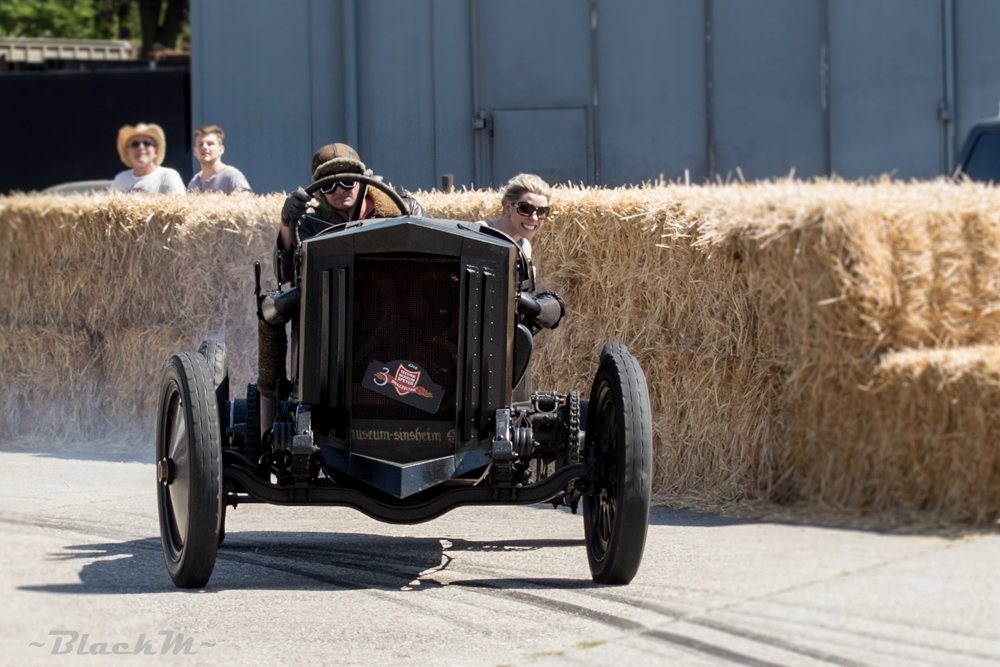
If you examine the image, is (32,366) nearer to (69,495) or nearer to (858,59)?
(69,495)

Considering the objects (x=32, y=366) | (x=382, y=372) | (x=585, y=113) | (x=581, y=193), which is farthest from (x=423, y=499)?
(x=585, y=113)

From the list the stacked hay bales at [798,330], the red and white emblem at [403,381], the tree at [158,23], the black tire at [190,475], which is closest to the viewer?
the black tire at [190,475]

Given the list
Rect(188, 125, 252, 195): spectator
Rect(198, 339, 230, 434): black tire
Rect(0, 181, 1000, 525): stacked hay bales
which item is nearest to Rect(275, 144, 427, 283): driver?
Rect(198, 339, 230, 434): black tire

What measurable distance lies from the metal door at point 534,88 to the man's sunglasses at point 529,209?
23.8ft

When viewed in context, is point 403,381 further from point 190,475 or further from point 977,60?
point 977,60

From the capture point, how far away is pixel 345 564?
528cm

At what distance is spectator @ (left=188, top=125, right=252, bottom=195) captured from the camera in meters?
9.45

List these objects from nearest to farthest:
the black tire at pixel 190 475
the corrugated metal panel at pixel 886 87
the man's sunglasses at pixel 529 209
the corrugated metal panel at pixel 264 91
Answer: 1. the black tire at pixel 190 475
2. the man's sunglasses at pixel 529 209
3. the corrugated metal panel at pixel 886 87
4. the corrugated metal panel at pixel 264 91

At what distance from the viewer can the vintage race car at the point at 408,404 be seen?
4.66m

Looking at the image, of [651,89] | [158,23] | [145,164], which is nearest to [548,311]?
[145,164]

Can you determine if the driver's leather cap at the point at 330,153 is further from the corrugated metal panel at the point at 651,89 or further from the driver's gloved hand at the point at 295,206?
the corrugated metal panel at the point at 651,89

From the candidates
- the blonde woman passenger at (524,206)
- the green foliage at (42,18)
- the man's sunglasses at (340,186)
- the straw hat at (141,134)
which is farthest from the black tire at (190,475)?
the green foliage at (42,18)

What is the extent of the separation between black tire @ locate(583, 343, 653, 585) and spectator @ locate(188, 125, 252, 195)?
200 inches

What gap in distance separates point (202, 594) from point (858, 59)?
1010 centimetres
